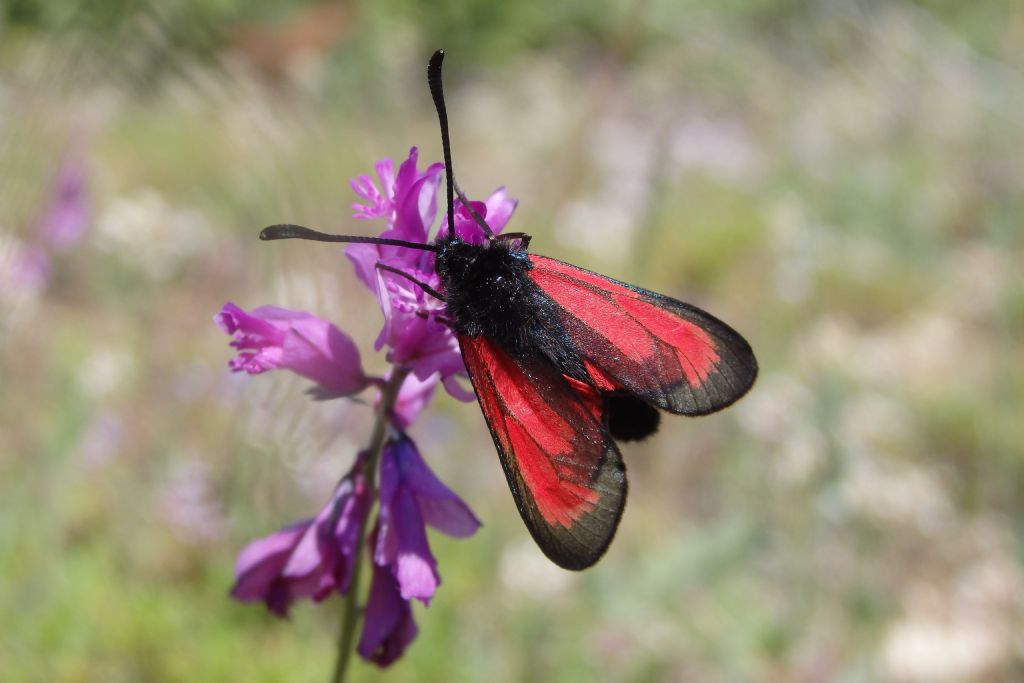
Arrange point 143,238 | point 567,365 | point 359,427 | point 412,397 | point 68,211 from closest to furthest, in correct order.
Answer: point 567,365 < point 412,397 < point 68,211 < point 359,427 < point 143,238

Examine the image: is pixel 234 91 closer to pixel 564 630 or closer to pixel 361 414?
pixel 361 414

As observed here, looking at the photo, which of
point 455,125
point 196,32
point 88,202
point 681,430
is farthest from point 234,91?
point 455,125

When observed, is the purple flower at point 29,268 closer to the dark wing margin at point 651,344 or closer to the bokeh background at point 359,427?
the bokeh background at point 359,427

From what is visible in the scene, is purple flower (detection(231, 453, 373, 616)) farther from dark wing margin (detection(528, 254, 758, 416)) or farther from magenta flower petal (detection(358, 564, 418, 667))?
dark wing margin (detection(528, 254, 758, 416))

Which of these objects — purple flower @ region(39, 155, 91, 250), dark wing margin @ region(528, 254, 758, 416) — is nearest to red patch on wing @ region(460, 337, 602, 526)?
dark wing margin @ region(528, 254, 758, 416)

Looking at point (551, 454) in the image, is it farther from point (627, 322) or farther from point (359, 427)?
point (359, 427)

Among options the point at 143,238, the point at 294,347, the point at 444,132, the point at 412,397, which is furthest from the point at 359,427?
the point at 444,132
